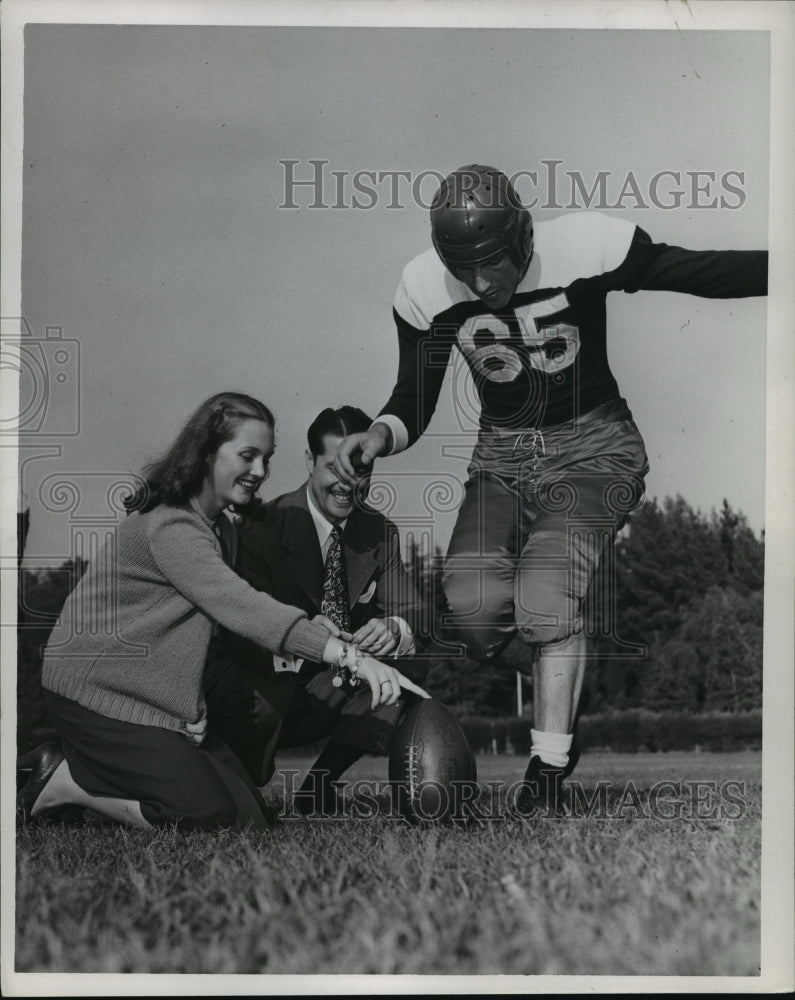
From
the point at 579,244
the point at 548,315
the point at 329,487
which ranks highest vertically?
the point at 579,244

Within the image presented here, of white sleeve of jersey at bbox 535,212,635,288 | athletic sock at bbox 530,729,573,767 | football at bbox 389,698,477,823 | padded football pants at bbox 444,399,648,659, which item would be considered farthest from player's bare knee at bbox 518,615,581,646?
white sleeve of jersey at bbox 535,212,635,288

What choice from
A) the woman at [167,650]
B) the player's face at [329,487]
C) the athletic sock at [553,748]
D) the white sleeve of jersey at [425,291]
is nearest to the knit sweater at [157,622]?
the woman at [167,650]

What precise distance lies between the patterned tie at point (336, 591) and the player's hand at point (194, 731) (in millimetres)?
557

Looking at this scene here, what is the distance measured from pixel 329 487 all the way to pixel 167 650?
78 centimetres

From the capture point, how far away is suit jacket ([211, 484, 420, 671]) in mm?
3668

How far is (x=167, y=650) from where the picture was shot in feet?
11.7

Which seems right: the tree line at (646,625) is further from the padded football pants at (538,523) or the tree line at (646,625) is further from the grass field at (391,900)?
the grass field at (391,900)

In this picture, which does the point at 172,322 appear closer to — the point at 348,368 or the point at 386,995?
the point at 348,368

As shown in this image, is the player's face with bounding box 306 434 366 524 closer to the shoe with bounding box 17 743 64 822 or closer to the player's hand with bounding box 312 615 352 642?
the player's hand with bounding box 312 615 352 642

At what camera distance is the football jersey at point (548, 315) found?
370cm

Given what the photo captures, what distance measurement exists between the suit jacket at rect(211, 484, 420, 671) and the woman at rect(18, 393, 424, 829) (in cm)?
9

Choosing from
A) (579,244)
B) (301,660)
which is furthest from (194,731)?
(579,244)

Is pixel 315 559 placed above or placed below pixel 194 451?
below

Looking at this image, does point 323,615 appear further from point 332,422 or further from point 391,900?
point 391,900
